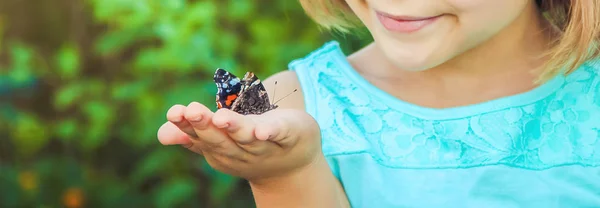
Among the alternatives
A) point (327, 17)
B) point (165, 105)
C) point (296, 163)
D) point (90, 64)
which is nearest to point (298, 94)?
point (327, 17)

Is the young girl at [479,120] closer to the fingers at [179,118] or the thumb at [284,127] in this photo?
the thumb at [284,127]

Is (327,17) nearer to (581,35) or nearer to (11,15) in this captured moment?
(581,35)

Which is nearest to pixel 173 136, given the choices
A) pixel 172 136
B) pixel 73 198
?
pixel 172 136

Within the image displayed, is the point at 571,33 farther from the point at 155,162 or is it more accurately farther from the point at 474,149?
the point at 155,162

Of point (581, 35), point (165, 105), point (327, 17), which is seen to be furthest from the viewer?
point (165, 105)

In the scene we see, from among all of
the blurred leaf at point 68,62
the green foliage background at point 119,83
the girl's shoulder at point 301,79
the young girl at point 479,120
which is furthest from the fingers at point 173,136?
the blurred leaf at point 68,62

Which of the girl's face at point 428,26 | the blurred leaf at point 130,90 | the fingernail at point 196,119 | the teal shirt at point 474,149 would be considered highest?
the blurred leaf at point 130,90
